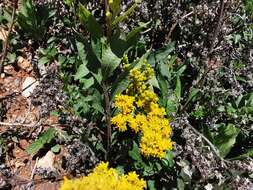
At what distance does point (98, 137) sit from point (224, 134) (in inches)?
36.8

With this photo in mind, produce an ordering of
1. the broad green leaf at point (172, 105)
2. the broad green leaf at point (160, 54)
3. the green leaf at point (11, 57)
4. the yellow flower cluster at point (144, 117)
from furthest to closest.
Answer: the green leaf at point (11, 57) → the broad green leaf at point (160, 54) → the broad green leaf at point (172, 105) → the yellow flower cluster at point (144, 117)

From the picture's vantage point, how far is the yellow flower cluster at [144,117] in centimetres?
319

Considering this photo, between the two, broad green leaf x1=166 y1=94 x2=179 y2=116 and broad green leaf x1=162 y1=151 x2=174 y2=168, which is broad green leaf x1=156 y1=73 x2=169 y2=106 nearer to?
broad green leaf x1=166 y1=94 x2=179 y2=116

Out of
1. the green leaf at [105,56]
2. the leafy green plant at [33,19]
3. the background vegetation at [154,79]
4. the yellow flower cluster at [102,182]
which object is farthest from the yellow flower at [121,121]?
the leafy green plant at [33,19]

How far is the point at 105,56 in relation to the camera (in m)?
3.29

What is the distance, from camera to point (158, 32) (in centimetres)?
441

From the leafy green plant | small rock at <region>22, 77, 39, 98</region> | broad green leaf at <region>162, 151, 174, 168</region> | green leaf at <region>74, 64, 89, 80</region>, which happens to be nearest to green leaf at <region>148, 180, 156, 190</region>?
broad green leaf at <region>162, 151, 174, 168</region>

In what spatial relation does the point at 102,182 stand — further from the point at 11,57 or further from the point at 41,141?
the point at 11,57

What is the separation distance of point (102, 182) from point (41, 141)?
1.50m

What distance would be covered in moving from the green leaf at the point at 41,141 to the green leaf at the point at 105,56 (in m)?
0.74

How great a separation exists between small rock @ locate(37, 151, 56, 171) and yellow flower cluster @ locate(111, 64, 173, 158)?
840mm

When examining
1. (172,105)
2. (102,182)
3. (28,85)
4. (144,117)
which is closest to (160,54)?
(172,105)

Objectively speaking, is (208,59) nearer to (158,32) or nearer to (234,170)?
(158,32)

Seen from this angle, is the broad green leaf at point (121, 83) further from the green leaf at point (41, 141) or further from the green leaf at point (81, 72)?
the green leaf at point (41, 141)
